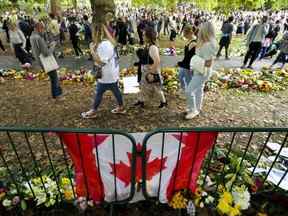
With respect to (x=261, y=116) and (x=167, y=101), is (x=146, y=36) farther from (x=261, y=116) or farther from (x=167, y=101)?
(x=261, y=116)

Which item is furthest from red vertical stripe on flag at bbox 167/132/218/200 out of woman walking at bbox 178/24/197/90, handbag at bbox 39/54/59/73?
handbag at bbox 39/54/59/73

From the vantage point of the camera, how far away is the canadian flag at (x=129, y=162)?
7.88ft

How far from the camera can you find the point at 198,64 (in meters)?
4.38

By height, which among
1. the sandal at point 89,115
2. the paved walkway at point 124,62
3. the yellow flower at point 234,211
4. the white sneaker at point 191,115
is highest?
the yellow flower at point 234,211

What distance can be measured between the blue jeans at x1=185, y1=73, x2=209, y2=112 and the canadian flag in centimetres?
224

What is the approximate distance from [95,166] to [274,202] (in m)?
2.28

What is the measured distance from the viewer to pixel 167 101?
596 cm

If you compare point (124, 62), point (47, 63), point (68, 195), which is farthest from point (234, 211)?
point (124, 62)

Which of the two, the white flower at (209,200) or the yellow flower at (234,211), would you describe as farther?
the white flower at (209,200)

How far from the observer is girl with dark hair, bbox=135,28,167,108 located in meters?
4.55

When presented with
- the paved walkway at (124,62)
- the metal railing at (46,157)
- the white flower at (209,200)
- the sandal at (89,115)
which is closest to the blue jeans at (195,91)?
the sandal at (89,115)

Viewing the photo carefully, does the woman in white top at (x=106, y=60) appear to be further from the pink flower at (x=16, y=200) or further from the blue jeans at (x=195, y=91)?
the pink flower at (x=16, y=200)

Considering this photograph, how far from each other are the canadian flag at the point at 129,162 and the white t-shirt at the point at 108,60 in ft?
7.59

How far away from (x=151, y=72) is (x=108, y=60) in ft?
3.11
